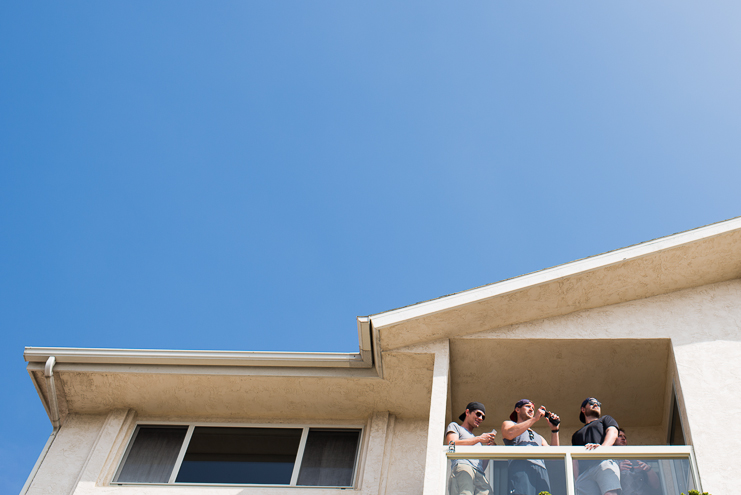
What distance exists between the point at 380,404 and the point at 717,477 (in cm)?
424

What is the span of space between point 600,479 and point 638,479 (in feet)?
1.19

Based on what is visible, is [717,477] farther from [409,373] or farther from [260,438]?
[260,438]

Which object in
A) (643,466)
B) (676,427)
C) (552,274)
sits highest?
(552,274)

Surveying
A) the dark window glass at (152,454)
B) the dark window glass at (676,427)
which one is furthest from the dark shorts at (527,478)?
the dark window glass at (152,454)

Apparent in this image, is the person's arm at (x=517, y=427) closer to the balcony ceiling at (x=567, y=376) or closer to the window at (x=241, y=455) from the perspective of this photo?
the balcony ceiling at (x=567, y=376)

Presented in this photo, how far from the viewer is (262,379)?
392 inches

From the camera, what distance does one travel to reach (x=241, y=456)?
10.1 m

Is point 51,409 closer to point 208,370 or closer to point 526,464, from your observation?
point 208,370

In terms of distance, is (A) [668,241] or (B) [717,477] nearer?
(B) [717,477]

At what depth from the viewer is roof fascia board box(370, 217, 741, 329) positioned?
9.23 m

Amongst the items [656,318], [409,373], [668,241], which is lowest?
[409,373]

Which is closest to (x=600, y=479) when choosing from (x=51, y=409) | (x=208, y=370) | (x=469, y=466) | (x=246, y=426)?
(x=469, y=466)

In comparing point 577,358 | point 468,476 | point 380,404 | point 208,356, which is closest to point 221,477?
point 208,356

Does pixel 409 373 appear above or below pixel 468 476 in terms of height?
above
